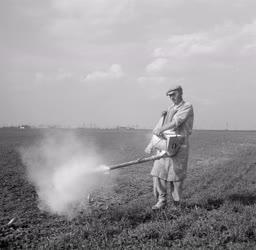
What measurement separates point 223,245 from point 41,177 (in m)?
10.6

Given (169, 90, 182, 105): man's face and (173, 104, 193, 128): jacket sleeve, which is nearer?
(173, 104, 193, 128): jacket sleeve

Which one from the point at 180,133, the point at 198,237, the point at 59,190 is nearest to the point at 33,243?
the point at 198,237

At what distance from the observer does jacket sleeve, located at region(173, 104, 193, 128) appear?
21.4ft

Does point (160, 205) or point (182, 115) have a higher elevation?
point (182, 115)

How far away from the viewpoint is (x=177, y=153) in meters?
6.70

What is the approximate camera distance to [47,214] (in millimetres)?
7637

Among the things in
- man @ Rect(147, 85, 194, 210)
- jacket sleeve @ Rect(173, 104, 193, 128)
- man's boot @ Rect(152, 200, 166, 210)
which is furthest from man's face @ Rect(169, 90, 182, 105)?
man's boot @ Rect(152, 200, 166, 210)

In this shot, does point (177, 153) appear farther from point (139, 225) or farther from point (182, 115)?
point (139, 225)

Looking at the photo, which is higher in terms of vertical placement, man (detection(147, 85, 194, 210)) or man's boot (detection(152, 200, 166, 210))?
man (detection(147, 85, 194, 210))

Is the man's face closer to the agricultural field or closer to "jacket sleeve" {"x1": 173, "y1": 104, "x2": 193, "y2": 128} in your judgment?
"jacket sleeve" {"x1": 173, "y1": 104, "x2": 193, "y2": 128}

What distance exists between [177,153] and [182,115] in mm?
771

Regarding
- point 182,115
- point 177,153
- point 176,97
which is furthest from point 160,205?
point 176,97

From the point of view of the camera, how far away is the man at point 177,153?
6.61 m

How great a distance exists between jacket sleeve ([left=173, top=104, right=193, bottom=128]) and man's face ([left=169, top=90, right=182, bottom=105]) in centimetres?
20
